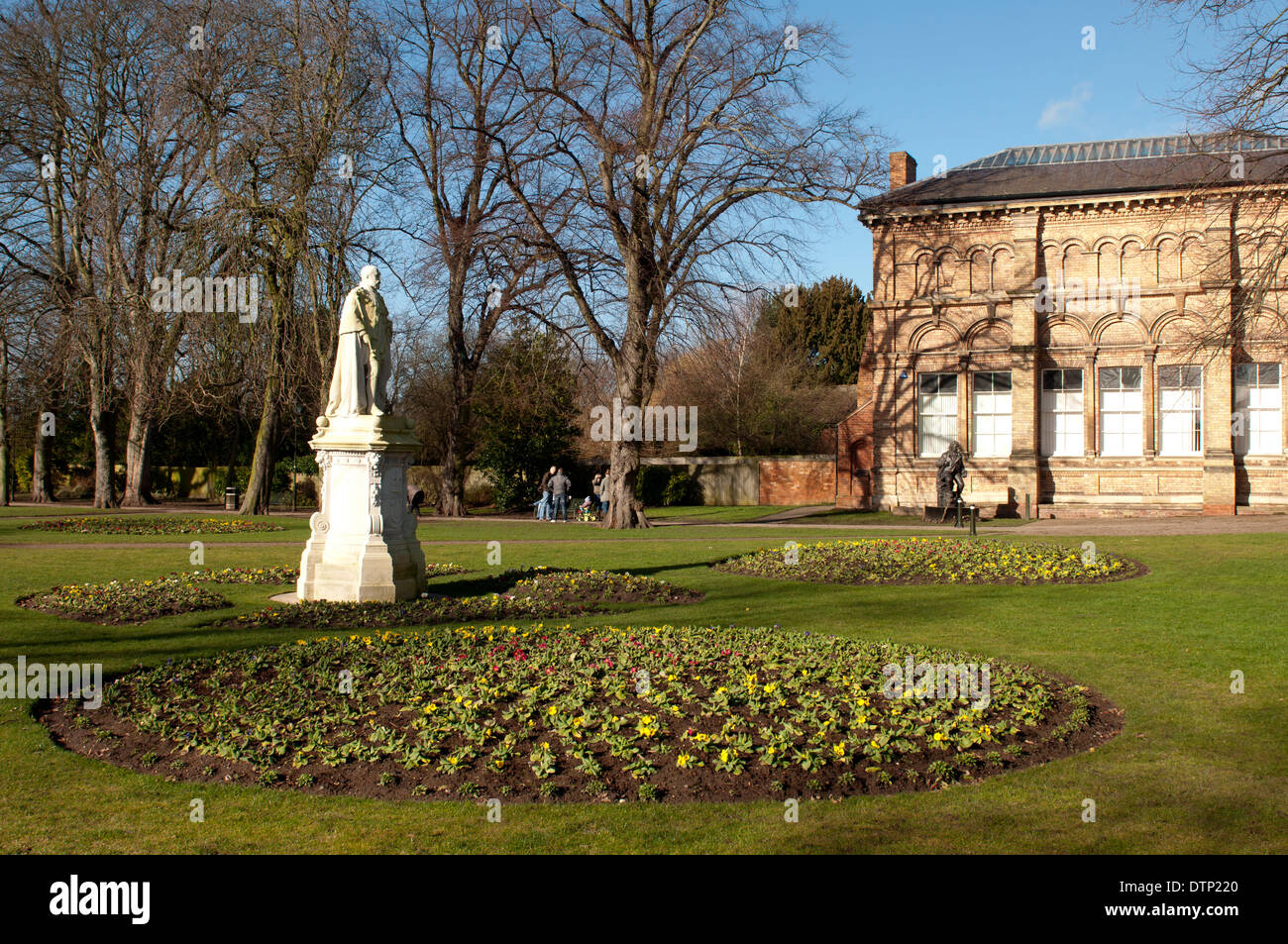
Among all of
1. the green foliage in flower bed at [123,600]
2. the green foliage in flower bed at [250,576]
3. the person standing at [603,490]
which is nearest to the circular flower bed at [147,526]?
the green foliage in flower bed at [250,576]

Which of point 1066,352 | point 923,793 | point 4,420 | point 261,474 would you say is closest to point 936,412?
point 1066,352

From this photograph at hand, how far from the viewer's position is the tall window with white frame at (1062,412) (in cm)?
3194

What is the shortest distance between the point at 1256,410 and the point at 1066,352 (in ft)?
18.2

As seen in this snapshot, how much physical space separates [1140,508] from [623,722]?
28086 millimetres

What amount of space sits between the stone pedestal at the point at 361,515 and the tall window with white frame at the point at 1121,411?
25.3m

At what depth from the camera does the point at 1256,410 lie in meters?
30.2

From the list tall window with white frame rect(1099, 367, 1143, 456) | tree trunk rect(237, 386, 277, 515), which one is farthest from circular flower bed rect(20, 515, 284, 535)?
tall window with white frame rect(1099, 367, 1143, 456)

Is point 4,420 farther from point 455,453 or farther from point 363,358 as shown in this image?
point 363,358

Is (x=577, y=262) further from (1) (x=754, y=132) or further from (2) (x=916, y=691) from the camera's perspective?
(2) (x=916, y=691)

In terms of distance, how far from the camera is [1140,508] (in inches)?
1216

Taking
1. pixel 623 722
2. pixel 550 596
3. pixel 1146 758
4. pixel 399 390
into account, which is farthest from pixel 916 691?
pixel 399 390

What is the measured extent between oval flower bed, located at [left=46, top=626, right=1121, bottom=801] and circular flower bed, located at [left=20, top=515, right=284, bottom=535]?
1706 centimetres

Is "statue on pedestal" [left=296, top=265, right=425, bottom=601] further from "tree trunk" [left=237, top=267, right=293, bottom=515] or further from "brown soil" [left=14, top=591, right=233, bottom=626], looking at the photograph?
"tree trunk" [left=237, top=267, right=293, bottom=515]

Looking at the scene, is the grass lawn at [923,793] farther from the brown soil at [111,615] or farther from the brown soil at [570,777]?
the brown soil at [111,615]
